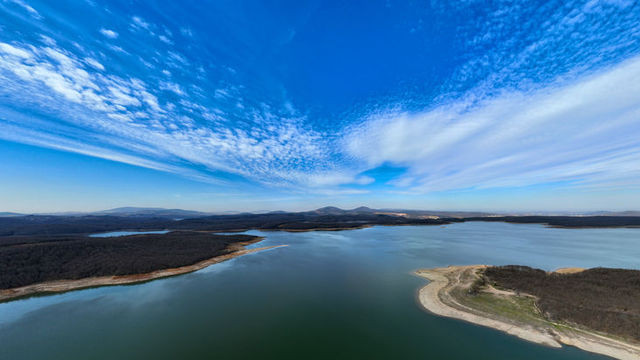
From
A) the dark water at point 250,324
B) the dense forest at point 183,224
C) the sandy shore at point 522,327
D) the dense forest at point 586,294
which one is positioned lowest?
the dark water at point 250,324

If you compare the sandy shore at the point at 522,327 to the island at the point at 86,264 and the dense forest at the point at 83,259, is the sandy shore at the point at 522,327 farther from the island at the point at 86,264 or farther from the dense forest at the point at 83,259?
the dense forest at the point at 83,259

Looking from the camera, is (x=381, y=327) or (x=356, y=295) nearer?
(x=381, y=327)

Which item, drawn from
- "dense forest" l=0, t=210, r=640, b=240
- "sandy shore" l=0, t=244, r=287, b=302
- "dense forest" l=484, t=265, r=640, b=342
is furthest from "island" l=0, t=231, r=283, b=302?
"dense forest" l=0, t=210, r=640, b=240

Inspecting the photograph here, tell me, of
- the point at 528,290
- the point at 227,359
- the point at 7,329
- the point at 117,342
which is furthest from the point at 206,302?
the point at 528,290

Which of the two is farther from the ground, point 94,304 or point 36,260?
point 36,260

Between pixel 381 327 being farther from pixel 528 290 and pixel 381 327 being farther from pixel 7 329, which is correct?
pixel 7 329

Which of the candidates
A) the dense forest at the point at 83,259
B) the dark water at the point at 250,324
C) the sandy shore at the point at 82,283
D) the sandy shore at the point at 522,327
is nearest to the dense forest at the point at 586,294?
the sandy shore at the point at 522,327
